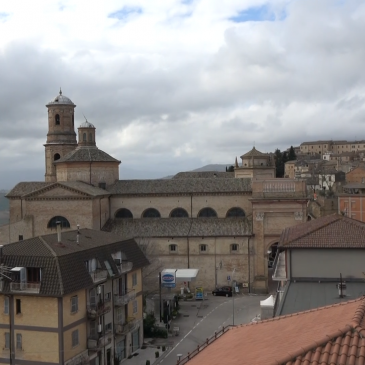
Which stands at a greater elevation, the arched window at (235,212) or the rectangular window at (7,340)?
the arched window at (235,212)

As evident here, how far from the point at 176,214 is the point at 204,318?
14930 millimetres

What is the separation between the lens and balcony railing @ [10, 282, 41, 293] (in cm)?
2811

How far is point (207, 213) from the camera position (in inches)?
2148

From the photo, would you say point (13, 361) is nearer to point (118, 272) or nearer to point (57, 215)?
point (118, 272)

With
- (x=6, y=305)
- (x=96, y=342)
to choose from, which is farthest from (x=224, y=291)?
(x=6, y=305)

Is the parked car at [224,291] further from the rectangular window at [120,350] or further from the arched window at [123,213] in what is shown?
the rectangular window at [120,350]

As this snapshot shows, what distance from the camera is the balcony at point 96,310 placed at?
99.1 ft

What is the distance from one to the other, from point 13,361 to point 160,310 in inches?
616

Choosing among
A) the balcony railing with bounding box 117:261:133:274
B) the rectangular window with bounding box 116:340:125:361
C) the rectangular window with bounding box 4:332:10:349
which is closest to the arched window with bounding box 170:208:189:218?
the balcony railing with bounding box 117:261:133:274

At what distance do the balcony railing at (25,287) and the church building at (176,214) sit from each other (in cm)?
2137

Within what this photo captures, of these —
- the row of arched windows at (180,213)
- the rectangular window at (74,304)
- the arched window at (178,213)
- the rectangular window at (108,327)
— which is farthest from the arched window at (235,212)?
the rectangular window at (74,304)

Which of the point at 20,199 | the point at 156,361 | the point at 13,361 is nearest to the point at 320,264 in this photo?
the point at 156,361

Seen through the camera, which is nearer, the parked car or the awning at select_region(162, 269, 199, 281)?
the awning at select_region(162, 269, 199, 281)

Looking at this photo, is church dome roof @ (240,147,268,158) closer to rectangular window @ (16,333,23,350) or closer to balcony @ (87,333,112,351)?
balcony @ (87,333,112,351)
